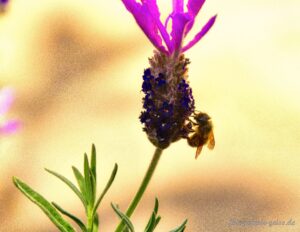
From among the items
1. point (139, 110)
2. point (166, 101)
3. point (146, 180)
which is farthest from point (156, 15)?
point (139, 110)

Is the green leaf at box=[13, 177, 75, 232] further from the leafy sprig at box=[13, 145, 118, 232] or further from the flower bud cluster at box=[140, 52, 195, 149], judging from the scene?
the flower bud cluster at box=[140, 52, 195, 149]

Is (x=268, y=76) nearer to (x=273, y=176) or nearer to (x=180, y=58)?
(x=273, y=176)

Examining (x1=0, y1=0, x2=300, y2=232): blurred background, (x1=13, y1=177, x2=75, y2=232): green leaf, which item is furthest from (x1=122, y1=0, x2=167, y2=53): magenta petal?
(x1=0, y1=0, x2=300, y2=232): blurred background

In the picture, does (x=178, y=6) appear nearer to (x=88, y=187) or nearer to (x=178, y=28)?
(x=178, y=28)

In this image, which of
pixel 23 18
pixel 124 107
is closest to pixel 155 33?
pixel 124 107

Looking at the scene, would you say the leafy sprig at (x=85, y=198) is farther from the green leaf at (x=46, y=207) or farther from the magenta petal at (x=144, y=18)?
the magenta petal at (x=144, y=18)

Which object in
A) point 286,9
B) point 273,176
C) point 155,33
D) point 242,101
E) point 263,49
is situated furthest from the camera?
point 286,9
